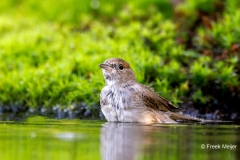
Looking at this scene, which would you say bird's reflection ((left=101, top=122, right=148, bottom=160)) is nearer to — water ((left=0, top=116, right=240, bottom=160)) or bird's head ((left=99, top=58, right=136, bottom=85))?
water ((left=0, top=116, right=240, bottom=160))

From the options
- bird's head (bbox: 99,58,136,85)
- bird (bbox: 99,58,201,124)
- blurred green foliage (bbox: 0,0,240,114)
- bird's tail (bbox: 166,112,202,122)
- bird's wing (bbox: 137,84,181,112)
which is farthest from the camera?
blurred green foliage (bbox: 0,0,240,114)

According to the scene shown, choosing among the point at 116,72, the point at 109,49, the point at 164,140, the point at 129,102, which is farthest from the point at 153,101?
the point at 109,49

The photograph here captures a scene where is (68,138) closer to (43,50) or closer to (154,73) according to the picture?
(154,73)

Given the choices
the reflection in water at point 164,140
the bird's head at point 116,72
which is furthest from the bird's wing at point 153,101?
the reflection in water at point 164,140

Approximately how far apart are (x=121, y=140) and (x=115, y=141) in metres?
0.10

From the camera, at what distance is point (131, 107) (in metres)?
8.26

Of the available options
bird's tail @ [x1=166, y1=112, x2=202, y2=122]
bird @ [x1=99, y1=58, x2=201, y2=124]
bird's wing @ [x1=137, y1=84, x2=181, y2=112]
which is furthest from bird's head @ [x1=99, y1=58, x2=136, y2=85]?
bird's tail @ [x1=166, y1=112, x2=202, y2=122]

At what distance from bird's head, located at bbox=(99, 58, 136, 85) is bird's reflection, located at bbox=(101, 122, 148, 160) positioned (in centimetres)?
97

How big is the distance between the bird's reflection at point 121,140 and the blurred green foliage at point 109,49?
2.56 metres

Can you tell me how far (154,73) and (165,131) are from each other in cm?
355

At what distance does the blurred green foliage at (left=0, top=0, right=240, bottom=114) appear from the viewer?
1038 cm

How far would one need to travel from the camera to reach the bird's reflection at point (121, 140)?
524cm

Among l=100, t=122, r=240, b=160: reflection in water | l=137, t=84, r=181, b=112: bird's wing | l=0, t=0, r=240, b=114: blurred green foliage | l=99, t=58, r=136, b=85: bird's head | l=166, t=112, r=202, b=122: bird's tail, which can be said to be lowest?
l=100, t=122, r=240, b=160: reflection in water

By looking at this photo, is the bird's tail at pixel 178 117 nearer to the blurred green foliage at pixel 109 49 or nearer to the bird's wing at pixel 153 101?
the bird's wing at pixel 153 101
